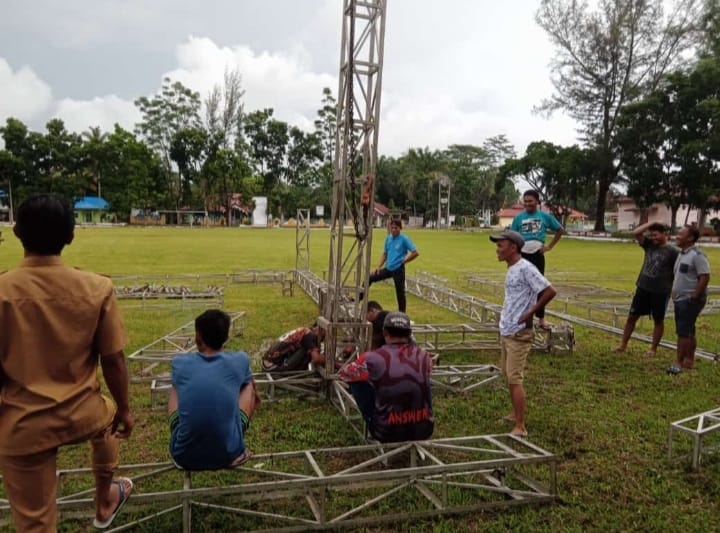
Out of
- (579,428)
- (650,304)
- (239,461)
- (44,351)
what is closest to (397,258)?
→ (650,304)

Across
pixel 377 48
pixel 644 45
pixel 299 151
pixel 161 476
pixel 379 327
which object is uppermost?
pixel 644 45

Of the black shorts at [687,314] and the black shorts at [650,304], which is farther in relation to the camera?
the black shorts at [650,304]

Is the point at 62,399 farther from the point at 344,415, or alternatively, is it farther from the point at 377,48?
the point at 377,48

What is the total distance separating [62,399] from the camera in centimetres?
253

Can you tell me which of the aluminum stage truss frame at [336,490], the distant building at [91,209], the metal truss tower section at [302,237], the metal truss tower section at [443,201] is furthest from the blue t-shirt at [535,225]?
the metal truss tower section at [443,201]

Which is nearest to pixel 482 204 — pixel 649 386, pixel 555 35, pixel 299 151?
pixel 299 151

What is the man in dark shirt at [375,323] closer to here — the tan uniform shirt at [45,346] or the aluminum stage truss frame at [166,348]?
the aluminum stage truss frame at [166,348]

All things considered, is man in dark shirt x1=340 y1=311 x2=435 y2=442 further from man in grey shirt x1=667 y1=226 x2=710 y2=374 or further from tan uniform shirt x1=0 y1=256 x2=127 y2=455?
man in grey shirt x1=667 y1=226 x2=710 y2=374

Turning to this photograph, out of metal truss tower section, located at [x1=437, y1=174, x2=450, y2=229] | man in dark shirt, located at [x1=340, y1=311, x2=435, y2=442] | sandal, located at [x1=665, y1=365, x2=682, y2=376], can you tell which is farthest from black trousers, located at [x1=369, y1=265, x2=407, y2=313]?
metal truss tower section, located at [x1=437, y1=174, x2=450, y2=229]

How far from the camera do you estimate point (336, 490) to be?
396 centimetres

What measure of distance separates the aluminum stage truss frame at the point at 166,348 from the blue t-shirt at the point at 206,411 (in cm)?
271

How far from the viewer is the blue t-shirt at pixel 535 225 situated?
24.8 feet

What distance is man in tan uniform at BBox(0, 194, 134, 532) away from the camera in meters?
2.44

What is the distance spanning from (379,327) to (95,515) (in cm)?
357
